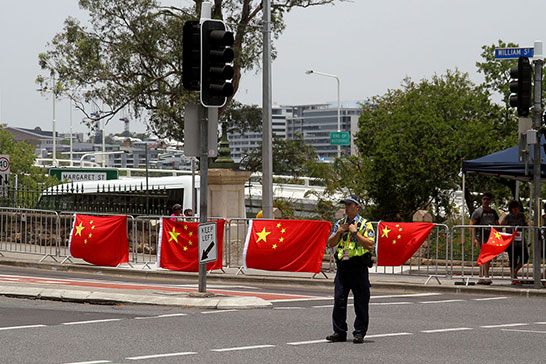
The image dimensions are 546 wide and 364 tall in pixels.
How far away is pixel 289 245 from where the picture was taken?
1938cm

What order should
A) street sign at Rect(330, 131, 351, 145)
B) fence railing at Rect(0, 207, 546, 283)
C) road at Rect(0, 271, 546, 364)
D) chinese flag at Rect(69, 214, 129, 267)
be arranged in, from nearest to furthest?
road at Rect(0, 271, 546, 364) → fence railing at Rect(0, 207, 546, 283) → chinese flag at Rect(69, 214, 129, 267) → street sign at Rect(330, 131, 351, 145)

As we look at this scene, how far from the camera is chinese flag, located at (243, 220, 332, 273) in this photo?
63.3 feet

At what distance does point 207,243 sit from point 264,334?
138 inches

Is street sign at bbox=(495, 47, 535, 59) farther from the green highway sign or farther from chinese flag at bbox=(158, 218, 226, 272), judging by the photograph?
the green highway sign

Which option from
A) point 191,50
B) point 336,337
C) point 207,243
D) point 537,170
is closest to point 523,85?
point 537,170

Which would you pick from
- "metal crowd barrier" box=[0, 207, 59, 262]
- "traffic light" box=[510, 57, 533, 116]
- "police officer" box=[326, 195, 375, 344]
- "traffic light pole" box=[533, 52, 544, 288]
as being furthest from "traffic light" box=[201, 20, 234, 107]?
"metal crowd barrier" box=[0, 207, 59, 262]

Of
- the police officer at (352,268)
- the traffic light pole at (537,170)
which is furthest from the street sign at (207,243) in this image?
the traffic light pole at (537,170)

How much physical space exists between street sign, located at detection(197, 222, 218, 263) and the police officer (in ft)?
12.8

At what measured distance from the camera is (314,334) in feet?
36.7

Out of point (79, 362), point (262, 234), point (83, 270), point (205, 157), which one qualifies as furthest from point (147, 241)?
point (79, 362)

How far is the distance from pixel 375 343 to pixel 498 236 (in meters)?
8.02

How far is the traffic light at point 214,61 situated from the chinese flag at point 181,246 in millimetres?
6211

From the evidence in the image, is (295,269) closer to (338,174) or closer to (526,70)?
(526,70)

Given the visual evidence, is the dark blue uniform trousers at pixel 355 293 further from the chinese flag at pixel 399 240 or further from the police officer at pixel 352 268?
the chinese flag at pixel 399 240
